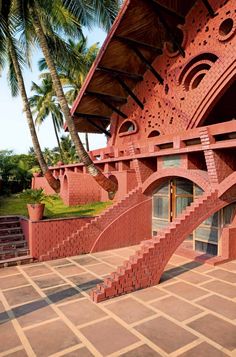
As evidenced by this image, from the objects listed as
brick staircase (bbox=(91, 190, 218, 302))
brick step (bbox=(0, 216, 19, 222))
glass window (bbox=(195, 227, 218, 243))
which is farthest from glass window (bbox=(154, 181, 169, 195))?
brick step (bbox=(0, 216, 19, 222))

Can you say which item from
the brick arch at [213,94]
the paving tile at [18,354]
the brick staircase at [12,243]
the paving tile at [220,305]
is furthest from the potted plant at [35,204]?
the brick arch at [213,94]

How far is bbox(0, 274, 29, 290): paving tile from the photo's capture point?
844 cm

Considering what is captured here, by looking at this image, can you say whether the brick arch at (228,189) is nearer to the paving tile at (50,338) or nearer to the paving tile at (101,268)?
the paving tile at (101,268)

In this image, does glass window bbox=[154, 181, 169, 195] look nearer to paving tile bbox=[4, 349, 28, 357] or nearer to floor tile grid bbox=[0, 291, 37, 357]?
floor tile grid bbox=[0, 291, 37, 357]

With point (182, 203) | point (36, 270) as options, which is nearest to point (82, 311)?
point (36, 270)

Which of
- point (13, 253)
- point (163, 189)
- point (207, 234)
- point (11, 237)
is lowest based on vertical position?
point (13, 253)

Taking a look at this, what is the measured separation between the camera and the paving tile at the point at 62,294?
7.50 meters

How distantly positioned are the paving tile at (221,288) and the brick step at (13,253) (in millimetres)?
6704

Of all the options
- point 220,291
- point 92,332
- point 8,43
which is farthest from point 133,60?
point 92,332

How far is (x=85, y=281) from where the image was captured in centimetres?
880

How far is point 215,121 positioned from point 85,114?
7586 mm

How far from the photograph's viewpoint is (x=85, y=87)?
49.9 feet

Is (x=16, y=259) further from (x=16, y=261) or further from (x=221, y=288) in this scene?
(x=221, y=288)

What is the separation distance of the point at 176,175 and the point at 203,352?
6.44m
